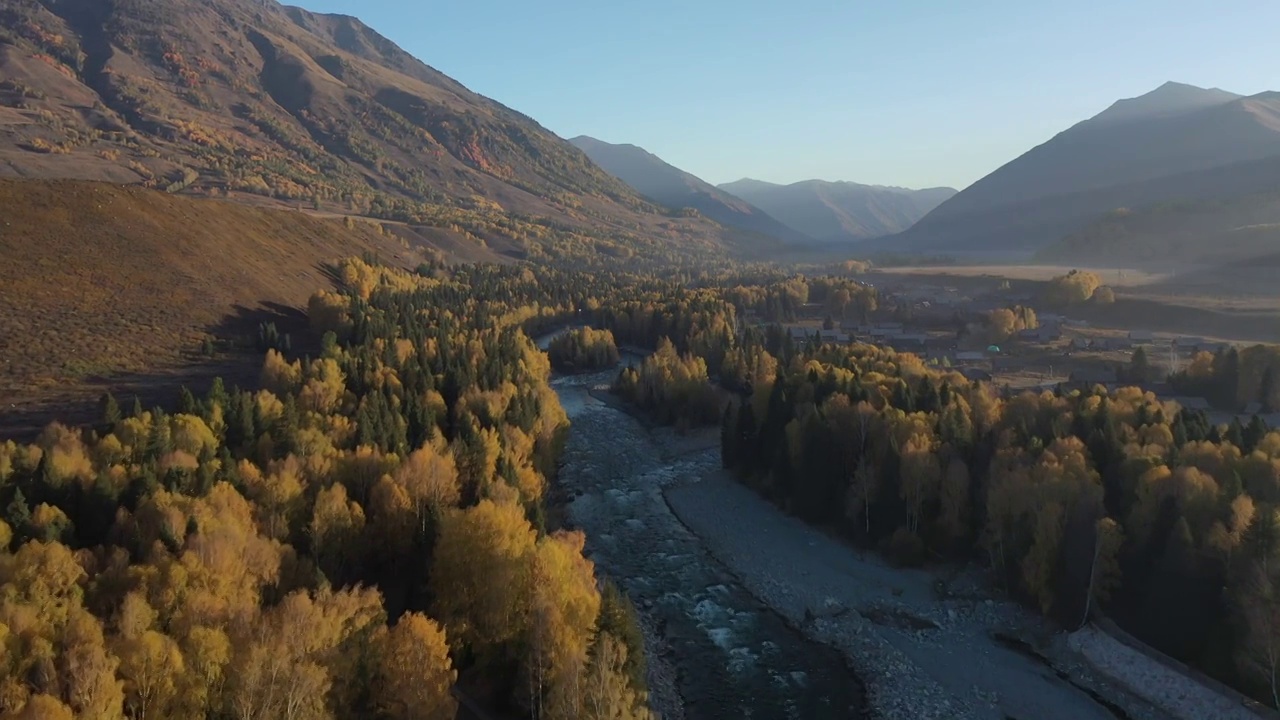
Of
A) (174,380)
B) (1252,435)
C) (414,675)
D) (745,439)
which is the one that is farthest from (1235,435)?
(174,380)

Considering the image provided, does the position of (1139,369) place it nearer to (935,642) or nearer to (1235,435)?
(1235,435)

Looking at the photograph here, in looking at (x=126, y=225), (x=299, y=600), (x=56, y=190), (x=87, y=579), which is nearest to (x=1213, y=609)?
(x=299, y=600)

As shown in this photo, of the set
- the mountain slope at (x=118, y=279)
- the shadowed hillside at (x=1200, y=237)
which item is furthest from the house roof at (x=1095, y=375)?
the mountain slope at (x=118, y=279)

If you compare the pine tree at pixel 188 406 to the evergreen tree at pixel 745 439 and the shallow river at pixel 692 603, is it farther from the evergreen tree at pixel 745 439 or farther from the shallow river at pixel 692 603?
the evergreen tree at pixel 745 439

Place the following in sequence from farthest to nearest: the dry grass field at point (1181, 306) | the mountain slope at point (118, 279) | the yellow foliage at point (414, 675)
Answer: the dry grass field at point (1181, 306) < the mountain slope at point (118, 279) < the yellow foliage at point (414, 675)

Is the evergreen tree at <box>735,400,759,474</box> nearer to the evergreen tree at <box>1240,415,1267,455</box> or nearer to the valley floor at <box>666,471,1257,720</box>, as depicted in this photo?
the valley floor at <box>666,471,1257,720</box>

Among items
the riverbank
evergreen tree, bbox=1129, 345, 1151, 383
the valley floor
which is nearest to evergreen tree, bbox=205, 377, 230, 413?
the riverbank
